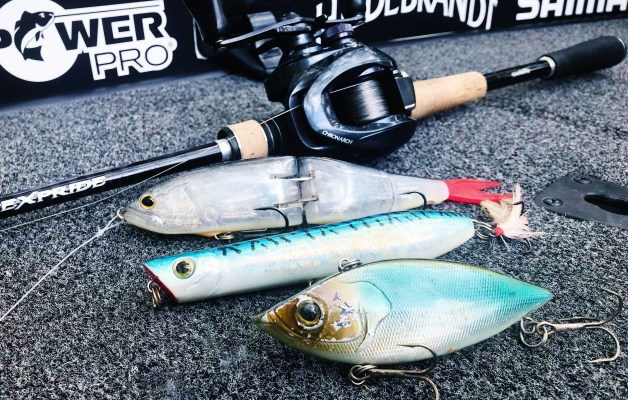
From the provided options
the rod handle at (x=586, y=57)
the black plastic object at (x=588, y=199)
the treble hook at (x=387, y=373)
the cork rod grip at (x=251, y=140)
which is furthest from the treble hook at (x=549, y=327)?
the rod handle at (x=586, y=57)

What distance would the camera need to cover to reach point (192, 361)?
0.68 metres

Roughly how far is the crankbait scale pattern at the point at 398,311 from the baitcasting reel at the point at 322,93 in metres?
0.34

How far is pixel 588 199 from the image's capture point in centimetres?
96

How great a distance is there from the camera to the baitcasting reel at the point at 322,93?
3.04ft

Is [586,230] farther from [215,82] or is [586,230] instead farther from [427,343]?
[215,82]

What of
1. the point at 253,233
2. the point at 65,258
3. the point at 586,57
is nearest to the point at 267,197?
the point at 253,233

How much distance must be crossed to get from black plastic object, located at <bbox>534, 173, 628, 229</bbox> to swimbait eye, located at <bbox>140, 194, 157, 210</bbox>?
0.59 m

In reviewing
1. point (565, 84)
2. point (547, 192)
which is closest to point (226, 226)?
point (547, 192)

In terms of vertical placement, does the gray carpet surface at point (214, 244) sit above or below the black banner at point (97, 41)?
below

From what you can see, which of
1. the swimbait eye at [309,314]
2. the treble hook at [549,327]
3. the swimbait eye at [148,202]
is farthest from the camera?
the swimbait eye at [148,202]

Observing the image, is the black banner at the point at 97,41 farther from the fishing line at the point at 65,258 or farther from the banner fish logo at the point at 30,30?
the fishing line at the point at 65,258

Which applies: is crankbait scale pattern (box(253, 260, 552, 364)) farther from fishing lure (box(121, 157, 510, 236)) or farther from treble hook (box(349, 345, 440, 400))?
fishing lure (box(121, 157, 510, 236))

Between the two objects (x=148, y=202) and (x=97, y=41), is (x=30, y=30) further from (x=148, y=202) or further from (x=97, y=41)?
(x=148, y=202)

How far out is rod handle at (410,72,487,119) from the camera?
1140 mm
